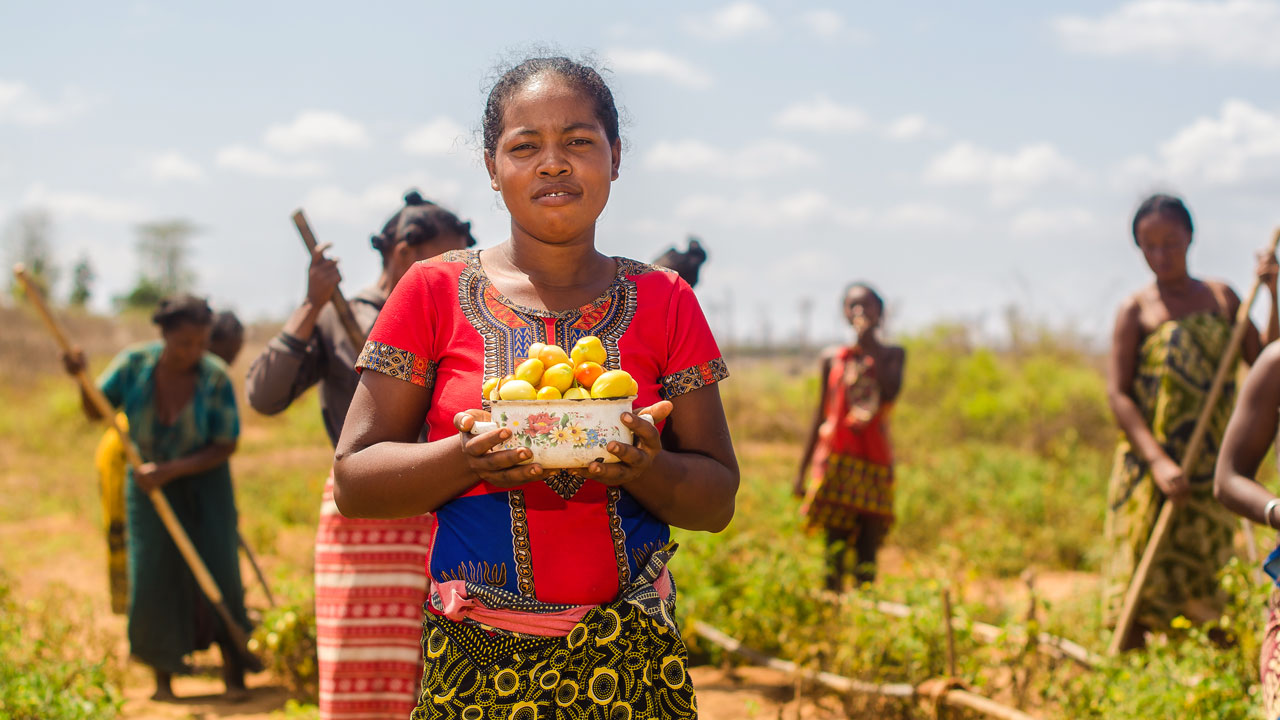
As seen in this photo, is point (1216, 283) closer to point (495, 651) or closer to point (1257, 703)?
point (1257, 703)

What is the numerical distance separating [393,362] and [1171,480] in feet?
12.1

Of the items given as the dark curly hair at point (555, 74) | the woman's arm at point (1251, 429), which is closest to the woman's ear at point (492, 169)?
the dark curly hair at point (555, 74)

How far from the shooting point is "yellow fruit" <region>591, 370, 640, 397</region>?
65.7 inches

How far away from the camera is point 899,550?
914 cm

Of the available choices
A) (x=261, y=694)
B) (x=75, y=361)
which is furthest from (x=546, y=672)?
(x=75, y=361)

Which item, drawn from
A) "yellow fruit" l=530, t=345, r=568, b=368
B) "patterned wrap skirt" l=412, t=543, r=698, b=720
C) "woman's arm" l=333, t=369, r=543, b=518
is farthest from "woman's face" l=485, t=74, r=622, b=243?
"patterned wrap skirt" l=412, t=543, r=698, b=720

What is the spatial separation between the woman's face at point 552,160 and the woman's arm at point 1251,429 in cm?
163

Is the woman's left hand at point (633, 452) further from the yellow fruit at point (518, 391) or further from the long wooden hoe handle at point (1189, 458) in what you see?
the long wooden hoe handle at point (1189, 458)

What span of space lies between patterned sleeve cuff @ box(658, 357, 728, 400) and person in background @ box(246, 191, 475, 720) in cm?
153

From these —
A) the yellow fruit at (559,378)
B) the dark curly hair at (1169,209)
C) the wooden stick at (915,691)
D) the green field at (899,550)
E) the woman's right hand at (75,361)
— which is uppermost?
the dark curly hair at (1169,209)

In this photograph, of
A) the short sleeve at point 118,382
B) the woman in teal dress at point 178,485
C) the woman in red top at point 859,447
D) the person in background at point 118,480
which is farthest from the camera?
the woman in red top at point 859,447

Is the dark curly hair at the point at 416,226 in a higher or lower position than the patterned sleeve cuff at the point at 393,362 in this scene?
higher

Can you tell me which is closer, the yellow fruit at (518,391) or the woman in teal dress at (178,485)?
the yellow fruit at (518,391)

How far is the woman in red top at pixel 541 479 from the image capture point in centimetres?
183
